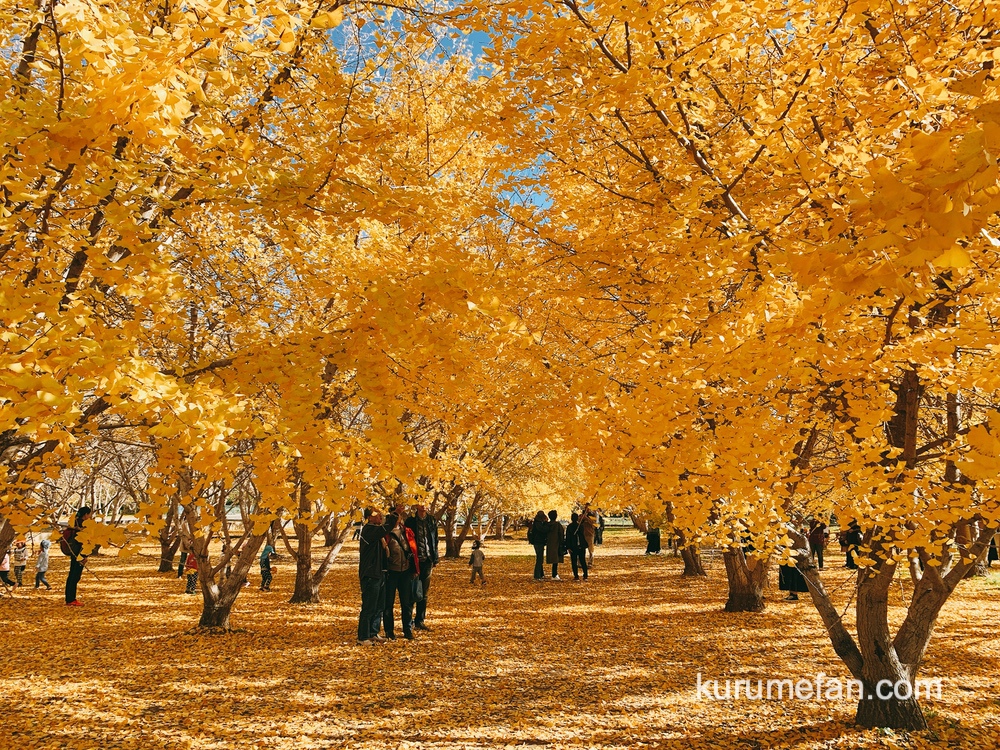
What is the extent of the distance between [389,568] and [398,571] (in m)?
0.14

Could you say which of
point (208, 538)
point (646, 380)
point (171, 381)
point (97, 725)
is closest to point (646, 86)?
point (646, 380)

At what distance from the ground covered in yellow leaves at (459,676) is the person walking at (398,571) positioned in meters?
0.39

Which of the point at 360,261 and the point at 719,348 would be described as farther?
the point at 360,261

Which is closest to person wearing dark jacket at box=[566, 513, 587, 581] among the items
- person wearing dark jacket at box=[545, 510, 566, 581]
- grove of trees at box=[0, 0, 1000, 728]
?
person wearing dark jacket at box=[545, 510, 566, 581]

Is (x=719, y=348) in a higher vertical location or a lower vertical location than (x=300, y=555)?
higher

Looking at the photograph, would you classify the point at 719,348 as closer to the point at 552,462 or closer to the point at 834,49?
the point at 834,49

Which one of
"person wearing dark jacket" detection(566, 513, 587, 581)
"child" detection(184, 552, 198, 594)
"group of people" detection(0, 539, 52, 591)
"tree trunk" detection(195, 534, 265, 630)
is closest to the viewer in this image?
"tree trunk" detection(195, 534, 265, 630)

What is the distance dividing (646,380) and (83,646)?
9.03 metres

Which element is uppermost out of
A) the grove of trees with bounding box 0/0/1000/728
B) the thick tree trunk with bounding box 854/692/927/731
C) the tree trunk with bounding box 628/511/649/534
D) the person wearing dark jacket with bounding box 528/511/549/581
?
the grove of trees with bounding box 0/0/1000/728

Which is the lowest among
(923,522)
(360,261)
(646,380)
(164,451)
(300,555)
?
(300,555)

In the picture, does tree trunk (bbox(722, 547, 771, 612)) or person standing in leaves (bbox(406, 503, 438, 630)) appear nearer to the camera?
person standing in leaves (bbox(406, 503, 438, 630))

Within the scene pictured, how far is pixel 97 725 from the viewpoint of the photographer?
220 inches

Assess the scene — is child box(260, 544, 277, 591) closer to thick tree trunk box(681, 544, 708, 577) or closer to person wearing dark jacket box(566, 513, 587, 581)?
person wearing dark jacket box(566, 513, 587, 581)

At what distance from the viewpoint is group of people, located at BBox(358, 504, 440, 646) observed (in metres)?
7.96
